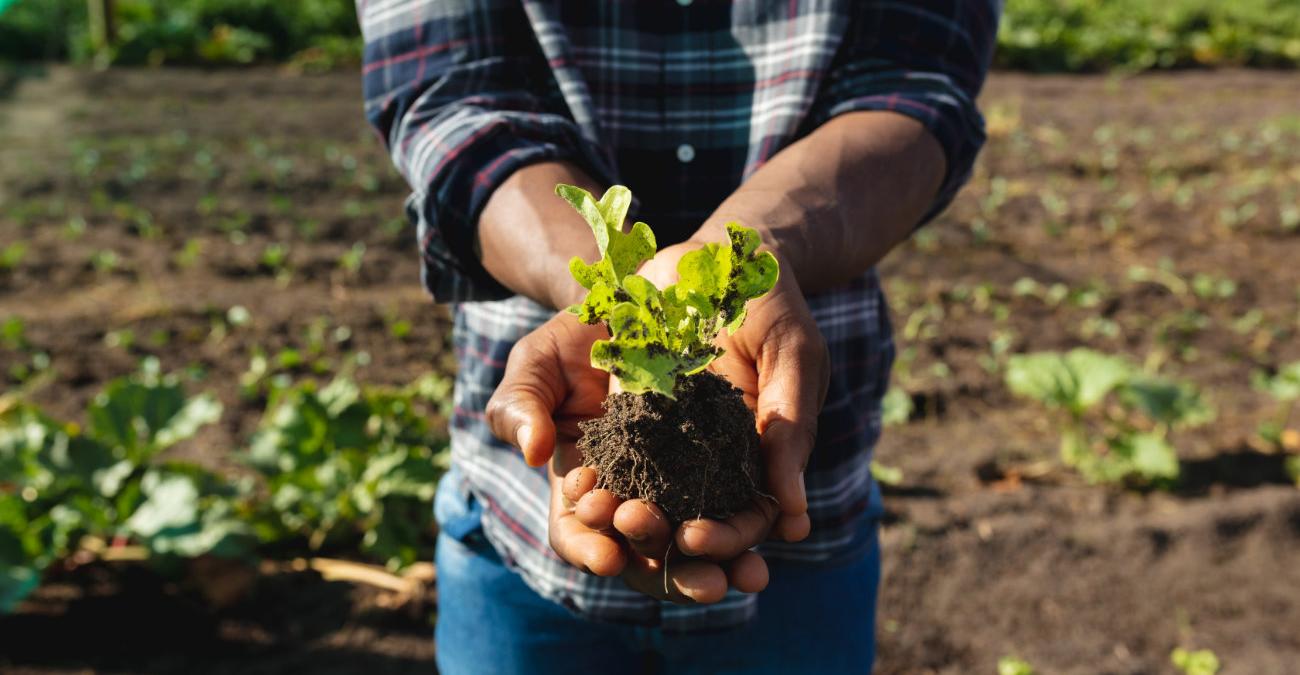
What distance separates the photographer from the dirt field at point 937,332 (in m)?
3.32

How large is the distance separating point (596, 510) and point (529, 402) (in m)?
0.16

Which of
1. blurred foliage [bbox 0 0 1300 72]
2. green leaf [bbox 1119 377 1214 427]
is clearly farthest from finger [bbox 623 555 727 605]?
blurred foliage [bbox 0 0 1300 72]

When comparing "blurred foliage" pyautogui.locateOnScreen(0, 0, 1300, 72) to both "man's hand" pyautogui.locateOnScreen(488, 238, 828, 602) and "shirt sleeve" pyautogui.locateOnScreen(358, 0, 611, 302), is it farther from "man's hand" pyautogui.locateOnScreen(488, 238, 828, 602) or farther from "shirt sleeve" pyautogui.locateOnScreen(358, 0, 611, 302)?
"man's hand" pyautogui.locateOnScreen(488, 238, 828, 602)

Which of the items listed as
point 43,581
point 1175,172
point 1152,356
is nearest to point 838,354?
point 43,581

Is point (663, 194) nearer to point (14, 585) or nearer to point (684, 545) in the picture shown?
point (684, 545)

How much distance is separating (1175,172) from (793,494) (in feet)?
25.9

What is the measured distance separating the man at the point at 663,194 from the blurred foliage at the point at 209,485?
4.98 feet

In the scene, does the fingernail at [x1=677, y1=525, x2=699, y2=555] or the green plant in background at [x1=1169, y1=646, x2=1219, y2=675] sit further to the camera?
the green plant in background at [x1=1169, y1=646, x2=1219, y2=675]

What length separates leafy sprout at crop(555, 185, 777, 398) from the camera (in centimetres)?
134

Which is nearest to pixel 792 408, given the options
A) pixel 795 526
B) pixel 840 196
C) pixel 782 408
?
pixel 782 408

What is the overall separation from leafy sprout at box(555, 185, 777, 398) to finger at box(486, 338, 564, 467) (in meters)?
0.09

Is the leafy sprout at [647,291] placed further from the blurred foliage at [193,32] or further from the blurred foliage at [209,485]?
the blurred foliage at [193,32]

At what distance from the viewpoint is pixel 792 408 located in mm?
1358

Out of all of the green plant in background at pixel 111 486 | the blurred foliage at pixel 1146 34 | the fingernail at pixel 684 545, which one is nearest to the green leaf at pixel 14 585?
the green plant in background at pixel 111 486
